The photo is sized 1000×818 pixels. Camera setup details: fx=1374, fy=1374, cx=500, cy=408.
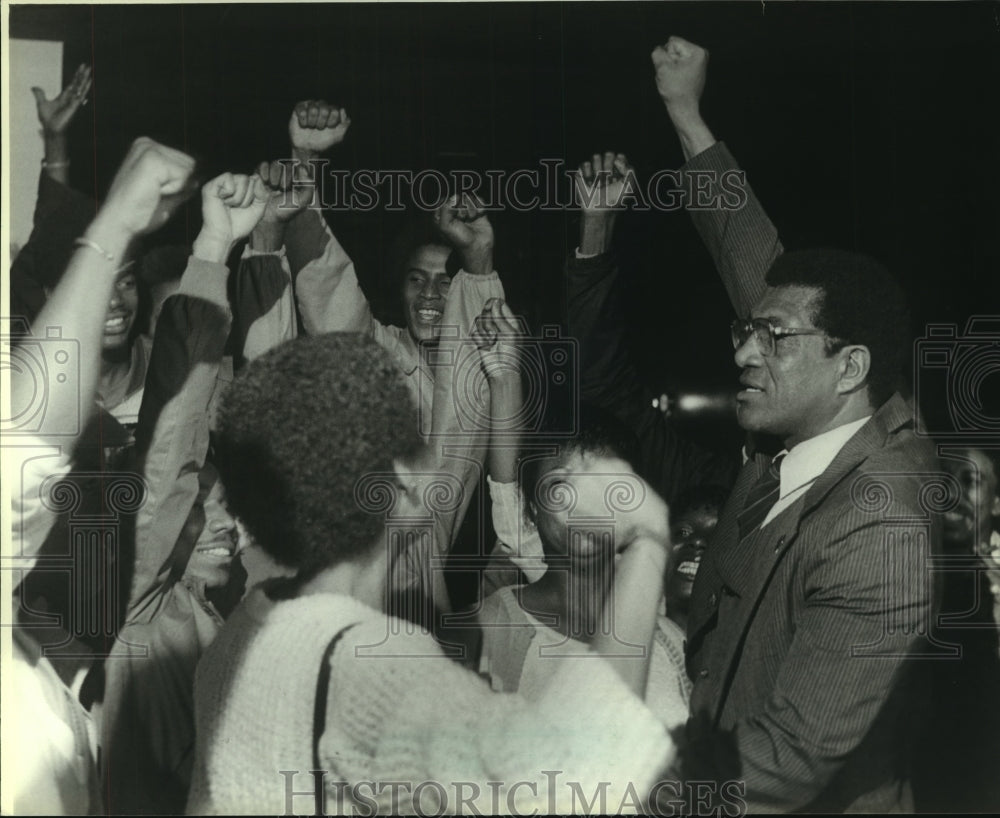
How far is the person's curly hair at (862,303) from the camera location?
4.54 metres

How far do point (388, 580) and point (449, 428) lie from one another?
0.54 m

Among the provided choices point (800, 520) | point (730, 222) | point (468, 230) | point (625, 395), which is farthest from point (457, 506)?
point (730, 222)

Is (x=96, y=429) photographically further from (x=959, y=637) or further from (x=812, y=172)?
(x=959, y=637)

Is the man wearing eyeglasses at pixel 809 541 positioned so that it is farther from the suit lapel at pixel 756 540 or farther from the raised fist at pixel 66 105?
the raised fist at pixel 66 105

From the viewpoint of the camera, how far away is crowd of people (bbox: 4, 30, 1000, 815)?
4465 millimetres

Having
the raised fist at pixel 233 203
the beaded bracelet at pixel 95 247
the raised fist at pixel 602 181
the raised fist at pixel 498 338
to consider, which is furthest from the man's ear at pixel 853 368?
the beaded bracelet at pixel 95 247

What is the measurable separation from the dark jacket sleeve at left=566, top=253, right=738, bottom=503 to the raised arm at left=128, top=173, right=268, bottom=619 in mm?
1183

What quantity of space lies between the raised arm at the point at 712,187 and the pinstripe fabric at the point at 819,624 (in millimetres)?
11

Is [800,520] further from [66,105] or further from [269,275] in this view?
[66,105]

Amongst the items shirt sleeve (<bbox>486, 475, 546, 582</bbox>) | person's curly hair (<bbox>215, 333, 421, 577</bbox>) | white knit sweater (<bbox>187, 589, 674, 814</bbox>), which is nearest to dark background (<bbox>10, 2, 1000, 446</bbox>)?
person's curly hair (<bbox>215, 333, 421, 577</bbox>)

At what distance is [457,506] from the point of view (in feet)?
15.0

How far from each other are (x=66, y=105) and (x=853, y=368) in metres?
2.77

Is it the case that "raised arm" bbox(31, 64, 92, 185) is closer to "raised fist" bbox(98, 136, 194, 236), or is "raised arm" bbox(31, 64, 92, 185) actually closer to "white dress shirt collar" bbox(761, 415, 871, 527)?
"raised fist" bbox(98, 136, 194, 236)

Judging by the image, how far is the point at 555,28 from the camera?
4.70m
